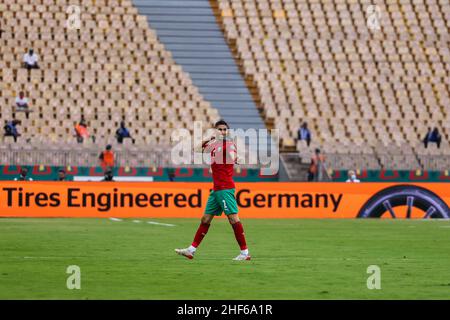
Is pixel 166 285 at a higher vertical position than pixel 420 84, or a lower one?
lower

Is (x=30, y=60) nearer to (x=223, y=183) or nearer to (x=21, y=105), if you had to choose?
(x=21, y=105)

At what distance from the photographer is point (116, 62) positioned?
4753 cm

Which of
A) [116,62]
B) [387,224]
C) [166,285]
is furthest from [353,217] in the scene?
[166,285]

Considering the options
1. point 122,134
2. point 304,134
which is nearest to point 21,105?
point 122,134

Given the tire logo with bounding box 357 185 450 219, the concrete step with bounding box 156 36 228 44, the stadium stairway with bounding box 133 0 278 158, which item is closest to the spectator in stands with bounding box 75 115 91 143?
the stadium stairway with bounding box 133 0 278 158

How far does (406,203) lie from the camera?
122 feet

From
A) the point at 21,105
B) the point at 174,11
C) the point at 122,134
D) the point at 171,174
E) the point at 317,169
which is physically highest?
the point at 174,11

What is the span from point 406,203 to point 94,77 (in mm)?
15666

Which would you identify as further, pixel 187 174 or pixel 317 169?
pixel 317 169

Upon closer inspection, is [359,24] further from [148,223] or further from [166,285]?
[166,285]

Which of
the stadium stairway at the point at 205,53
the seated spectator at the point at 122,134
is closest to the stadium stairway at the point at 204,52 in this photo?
the stadium stairway at the point at 205,53

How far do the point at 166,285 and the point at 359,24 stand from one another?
39768 mm

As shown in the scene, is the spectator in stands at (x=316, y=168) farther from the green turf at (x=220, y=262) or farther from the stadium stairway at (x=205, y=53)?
the green turf at (x=220, y=262)
